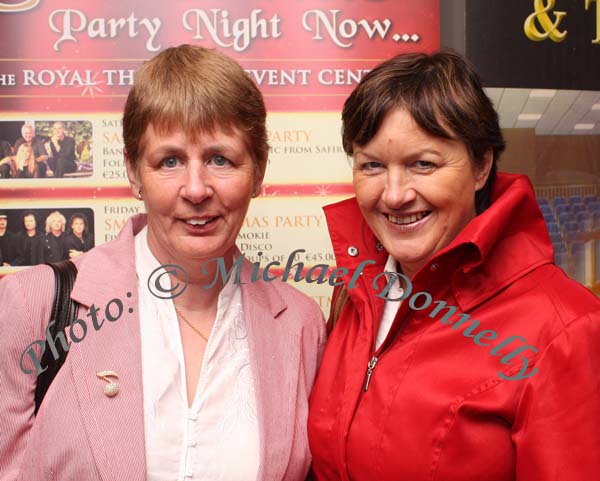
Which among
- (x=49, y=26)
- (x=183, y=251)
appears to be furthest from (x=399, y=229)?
(x=49, y=26)

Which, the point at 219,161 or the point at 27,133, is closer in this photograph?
the point at 219,161

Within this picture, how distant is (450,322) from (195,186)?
2.14 feet

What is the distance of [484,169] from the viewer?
1795 mm

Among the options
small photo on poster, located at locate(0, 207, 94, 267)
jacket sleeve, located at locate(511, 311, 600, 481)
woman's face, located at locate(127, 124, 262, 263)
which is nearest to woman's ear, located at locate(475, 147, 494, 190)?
jacket sleeve, located at locate(511, 311, 600, 481)

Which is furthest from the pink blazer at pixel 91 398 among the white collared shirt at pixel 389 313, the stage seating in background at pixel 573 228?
the stage seating in background at pixel 573 228

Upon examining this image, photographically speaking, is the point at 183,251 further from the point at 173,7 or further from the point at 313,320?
the point at 173,7

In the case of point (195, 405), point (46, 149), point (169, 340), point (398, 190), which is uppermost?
point (46, 149)

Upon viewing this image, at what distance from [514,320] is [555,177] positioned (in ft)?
4.69

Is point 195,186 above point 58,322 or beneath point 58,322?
above

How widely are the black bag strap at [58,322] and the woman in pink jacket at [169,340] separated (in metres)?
0.01

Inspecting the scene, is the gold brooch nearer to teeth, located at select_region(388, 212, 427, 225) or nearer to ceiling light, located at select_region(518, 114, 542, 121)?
teeth, located at select_region(388, 212, 427, 225)

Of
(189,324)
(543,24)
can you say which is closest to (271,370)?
(189,324)

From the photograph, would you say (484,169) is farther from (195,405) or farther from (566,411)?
(195,405)

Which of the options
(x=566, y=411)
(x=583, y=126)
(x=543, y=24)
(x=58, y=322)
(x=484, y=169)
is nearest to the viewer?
(x=566, y=411)
